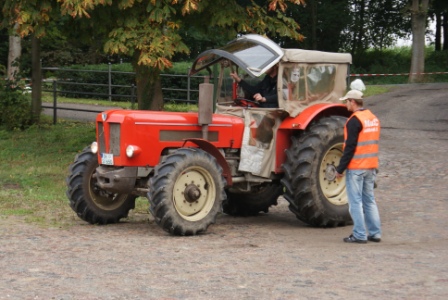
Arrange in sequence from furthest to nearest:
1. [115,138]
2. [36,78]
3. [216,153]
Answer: [36,78] < [216,153] < [115,138]

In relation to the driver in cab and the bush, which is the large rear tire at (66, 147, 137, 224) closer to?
the driver in cab

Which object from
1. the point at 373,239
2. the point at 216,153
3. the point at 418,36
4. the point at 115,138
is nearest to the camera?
the point at 373,239

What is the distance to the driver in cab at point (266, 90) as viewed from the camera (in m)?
12.0

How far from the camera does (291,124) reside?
11812 millimetres

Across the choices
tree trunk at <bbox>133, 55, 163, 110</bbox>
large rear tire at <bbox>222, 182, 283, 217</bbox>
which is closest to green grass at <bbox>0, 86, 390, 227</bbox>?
large rear tire at <bbox>222, 182, 283, 217</bbox>

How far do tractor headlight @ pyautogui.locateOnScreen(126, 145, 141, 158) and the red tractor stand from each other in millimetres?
13

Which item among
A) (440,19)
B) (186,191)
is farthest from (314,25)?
(186,191)

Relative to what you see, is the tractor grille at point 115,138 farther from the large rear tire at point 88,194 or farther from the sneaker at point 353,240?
the sneaker at point 353,240

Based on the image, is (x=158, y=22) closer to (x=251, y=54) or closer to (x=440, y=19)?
(x=251, y=54)

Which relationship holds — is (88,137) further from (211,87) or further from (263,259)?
(263,259)

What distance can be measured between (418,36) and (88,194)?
30651 mm

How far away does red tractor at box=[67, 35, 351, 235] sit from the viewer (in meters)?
11.1

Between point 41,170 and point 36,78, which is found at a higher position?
point 36,78

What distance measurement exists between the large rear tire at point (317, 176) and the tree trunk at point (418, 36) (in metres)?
28.7
